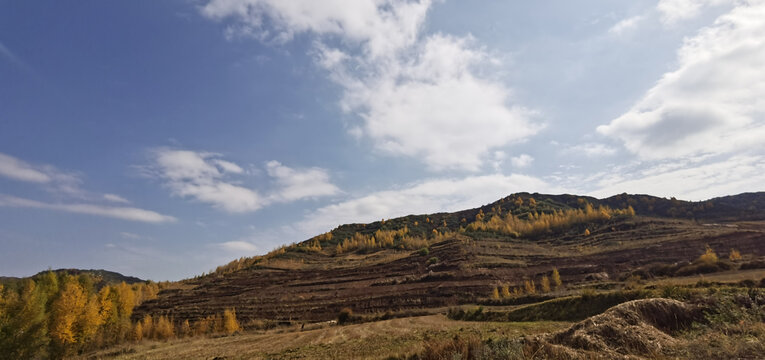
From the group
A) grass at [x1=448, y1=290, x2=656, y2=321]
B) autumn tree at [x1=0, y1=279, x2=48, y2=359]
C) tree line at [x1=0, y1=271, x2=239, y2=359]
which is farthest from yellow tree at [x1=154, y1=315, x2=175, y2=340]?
grass at [x1=448, y1=290, x2=656, y2=321]

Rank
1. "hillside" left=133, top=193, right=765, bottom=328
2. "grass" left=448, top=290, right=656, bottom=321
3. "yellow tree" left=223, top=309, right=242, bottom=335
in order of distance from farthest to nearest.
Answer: "hillside" left=133, top=193, right=765, bottom=328 < "yellow tree" left=223, top=309, right=242, bottom=335 < "grass" left=448, top=290, right=656, bottom=321

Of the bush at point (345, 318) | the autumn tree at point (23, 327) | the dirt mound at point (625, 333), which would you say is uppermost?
the autumn tree at point (23, 327)

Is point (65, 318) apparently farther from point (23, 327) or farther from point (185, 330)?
point (185, 330)

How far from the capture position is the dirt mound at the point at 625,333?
1095 centimetres

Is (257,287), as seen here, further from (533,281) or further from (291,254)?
(533,281)

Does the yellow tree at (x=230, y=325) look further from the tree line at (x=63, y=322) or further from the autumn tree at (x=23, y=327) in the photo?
the autumn tree at (x=23, y=327)

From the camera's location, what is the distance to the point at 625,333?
12.5 meters

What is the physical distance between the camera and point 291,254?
167m

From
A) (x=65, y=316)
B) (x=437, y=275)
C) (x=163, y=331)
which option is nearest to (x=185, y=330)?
(x=163, y=331)

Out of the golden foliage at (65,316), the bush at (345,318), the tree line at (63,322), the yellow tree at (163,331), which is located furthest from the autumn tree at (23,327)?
the bush at (345,318)

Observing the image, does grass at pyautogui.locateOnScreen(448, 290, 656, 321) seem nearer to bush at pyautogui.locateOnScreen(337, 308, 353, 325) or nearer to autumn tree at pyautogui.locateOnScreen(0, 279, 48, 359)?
bush at pyautogui.locateOnScreen(337, 308, 353, 325)

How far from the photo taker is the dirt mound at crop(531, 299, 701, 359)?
11.0 meters

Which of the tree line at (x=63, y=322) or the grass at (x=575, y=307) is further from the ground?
the tree line at (x=63, y=322)

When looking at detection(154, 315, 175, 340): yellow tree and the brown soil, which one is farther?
the brown soil
